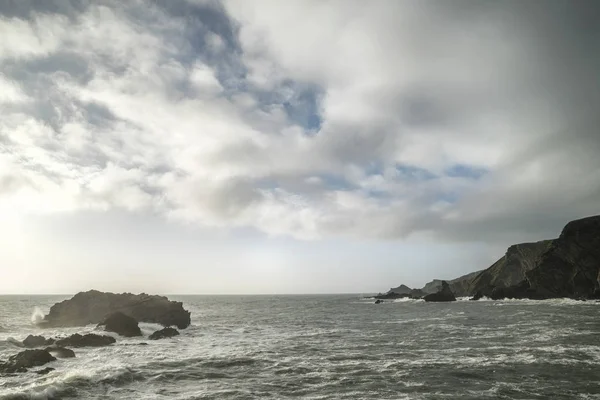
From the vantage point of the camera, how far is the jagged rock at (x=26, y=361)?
2495cm

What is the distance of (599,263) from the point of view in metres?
87.6

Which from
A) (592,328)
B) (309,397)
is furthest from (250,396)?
(592,328)

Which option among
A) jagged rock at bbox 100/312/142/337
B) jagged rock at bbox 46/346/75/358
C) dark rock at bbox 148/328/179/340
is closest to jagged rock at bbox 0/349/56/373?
jagged rock at bbox 46/346/75/358

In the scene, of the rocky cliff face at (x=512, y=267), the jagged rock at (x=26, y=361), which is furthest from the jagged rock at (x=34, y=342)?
the rocky cliff face at (x=512, y=267)

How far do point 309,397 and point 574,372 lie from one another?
1618cm

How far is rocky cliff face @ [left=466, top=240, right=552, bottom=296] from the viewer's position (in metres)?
125

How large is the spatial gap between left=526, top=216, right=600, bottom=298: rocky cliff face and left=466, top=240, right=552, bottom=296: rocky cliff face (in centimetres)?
2535

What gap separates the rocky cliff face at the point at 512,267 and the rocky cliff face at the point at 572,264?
25.3 meters

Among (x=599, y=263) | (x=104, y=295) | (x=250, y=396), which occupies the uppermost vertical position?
(x=599, y=263)

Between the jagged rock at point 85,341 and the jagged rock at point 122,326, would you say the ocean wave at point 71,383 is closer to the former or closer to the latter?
the jagged rock at point 85,341

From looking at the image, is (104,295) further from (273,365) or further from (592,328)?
(592,328)

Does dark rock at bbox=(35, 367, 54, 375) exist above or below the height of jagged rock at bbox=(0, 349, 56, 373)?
below

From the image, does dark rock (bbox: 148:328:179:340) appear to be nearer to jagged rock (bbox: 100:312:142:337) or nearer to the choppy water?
jagged rock (bbox: 100:312:142:337)

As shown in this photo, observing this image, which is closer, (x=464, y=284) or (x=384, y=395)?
(x=384, y=395)
